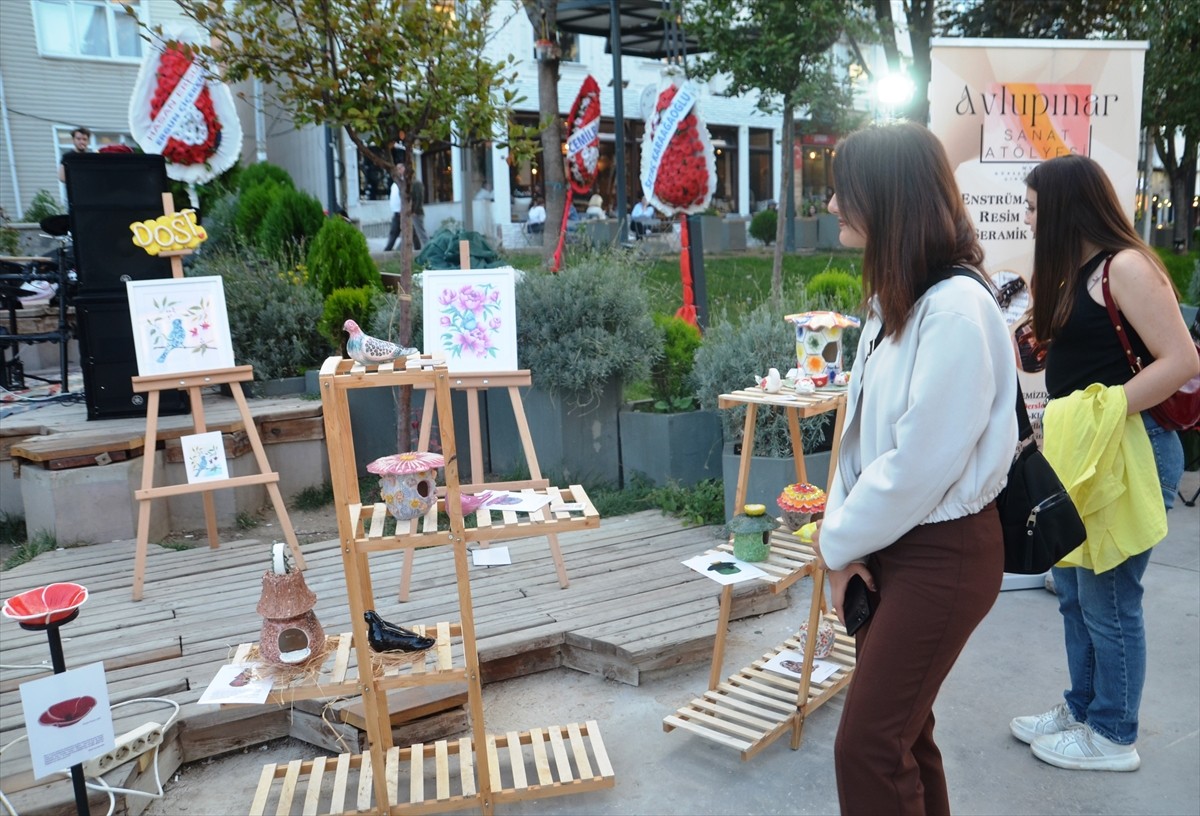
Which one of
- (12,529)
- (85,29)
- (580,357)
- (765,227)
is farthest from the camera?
(765,227)

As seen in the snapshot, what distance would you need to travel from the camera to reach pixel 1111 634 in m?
2.72

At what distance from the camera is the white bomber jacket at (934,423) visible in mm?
1724

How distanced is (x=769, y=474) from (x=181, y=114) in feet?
15.6

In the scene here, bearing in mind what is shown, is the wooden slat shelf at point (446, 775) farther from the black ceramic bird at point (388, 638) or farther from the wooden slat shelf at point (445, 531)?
the wooden slat shelf at point (445, 531)

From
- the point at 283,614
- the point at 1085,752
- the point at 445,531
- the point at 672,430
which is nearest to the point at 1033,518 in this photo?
the point at 1085,752

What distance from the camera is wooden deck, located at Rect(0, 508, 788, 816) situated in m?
3.07

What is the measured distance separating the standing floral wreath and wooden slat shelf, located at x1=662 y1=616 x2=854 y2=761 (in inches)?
207

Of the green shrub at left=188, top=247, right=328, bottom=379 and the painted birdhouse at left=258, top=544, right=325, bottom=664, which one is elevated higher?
the green shrub at left=188, top=247, right=328, bottom=379

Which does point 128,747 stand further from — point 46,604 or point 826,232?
point 826,232

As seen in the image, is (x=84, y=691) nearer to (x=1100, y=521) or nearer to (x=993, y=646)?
(x=1100, y=521)

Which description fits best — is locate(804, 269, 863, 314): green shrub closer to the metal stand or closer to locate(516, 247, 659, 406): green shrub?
locate(516, 247, 659, 406): green shrub

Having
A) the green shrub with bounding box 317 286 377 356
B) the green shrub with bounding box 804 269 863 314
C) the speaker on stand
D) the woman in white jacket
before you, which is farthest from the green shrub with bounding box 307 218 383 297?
the woman in white jacket

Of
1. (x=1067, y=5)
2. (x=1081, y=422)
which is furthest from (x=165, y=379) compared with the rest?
(x=1067, y=5)

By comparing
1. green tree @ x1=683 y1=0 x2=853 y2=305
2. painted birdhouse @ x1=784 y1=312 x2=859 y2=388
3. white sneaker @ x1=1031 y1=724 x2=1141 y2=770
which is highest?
green tree @ x1=683 y1=0 x2=853 y2=305
